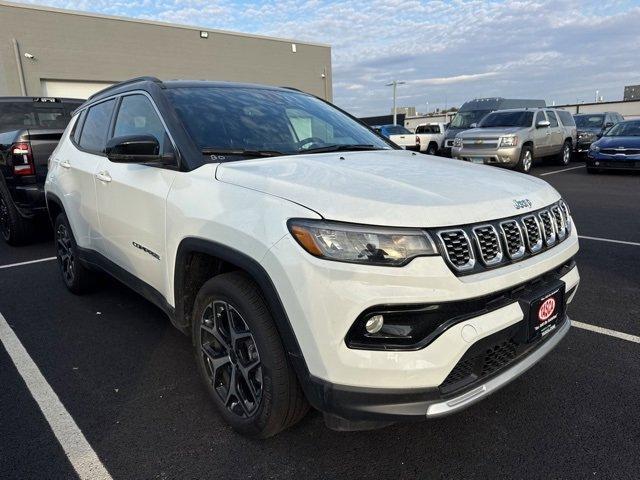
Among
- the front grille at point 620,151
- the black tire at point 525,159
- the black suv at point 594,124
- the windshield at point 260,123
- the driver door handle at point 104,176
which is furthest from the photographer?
the black suv at point 594,124

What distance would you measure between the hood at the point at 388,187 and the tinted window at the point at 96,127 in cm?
179

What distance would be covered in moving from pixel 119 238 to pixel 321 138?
153 cm

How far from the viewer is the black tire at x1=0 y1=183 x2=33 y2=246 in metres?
6.21

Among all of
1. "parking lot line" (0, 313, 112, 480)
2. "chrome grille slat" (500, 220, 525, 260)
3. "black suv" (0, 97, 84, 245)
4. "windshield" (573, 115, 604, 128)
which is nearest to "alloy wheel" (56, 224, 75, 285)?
"parking lot line" (0, 313, 112, 480)

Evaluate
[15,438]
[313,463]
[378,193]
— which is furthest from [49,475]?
[378,193]

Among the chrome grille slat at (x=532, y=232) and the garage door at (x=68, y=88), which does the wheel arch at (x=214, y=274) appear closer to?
the chrome grille slat at (x=532, y=232)

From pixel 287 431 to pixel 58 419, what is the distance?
4.16ft

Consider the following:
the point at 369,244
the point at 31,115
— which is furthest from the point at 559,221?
the point at 31,115

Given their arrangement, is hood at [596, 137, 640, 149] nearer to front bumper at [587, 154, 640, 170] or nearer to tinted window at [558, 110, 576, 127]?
front bumper at [587, 154, 640, 170]

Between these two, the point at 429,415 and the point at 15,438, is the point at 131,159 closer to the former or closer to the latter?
the point at 15,438

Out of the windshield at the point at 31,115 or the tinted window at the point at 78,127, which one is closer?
the tinted window at the point at 78,127

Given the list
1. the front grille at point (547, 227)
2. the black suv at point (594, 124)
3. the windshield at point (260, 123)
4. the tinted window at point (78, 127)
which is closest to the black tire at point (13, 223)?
the tinted window at point (78, 127)

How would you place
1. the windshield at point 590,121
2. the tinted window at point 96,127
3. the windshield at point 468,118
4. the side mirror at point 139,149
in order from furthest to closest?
Result: the windshield at point 590,121 → the windshield at point 468,118 → the tinted window at point 96,127 → the side mirror at point 139,149

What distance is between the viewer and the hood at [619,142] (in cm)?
1270
